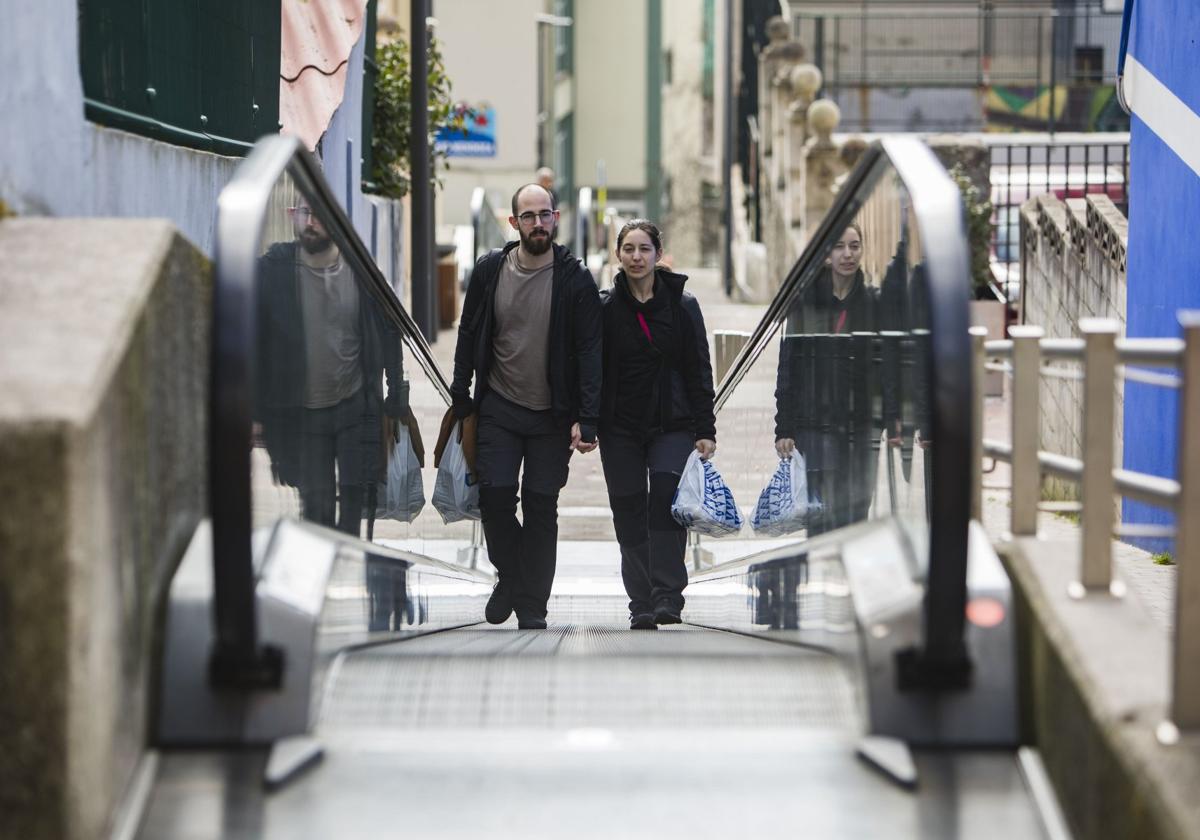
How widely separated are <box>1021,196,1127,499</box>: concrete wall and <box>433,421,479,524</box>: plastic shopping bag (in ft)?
13.3

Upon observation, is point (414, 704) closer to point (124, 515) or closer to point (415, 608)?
point (124, 515)

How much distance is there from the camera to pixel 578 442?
6.96 meters

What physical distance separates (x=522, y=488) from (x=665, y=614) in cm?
78

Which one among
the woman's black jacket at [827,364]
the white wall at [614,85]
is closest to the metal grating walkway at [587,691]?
the woman's black jacket at [827,364]

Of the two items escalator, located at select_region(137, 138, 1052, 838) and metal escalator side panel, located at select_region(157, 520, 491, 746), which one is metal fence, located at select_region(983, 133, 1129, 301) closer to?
escalator, located at select_region(137, 138, 1052, 838)

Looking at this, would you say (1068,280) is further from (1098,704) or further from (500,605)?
(1098,704)

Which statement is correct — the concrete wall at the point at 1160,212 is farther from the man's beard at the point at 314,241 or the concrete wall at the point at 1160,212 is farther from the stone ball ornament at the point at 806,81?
the stone ball ornament at the point at 806,81

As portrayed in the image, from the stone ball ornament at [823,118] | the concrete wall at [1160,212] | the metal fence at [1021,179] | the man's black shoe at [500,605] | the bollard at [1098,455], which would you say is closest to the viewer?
the bollard at [1098,455]

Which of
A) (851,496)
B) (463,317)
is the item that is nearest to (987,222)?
(463,317)

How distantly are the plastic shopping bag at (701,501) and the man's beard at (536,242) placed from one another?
39.2 inches

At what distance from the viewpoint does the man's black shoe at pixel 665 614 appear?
7.36 meters

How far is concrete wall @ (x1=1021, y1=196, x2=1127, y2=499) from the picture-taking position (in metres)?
11.2

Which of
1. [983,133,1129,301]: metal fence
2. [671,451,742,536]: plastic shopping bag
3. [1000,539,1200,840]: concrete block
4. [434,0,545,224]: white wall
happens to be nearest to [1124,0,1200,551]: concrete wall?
[671,451,742,536]: plastic shopping bag

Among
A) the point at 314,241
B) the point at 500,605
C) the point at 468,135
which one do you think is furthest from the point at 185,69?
the point at 468,135
